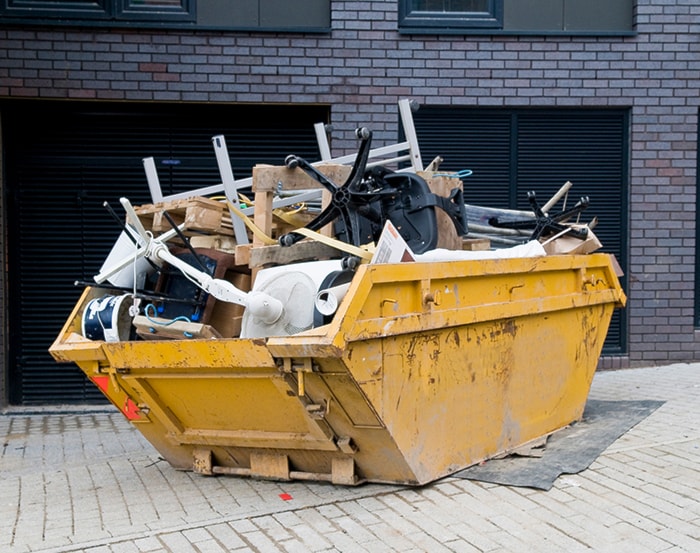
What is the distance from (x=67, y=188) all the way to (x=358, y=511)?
5.21 m

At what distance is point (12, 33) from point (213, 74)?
1.82 m

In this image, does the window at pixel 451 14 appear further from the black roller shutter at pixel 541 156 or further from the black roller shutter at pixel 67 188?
the black roller shutter at pixel 67 188

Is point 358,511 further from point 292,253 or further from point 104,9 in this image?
point 104,9

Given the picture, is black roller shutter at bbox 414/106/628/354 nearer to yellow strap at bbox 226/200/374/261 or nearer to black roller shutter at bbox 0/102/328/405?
black roller shutter at bbox 0/102/328/405

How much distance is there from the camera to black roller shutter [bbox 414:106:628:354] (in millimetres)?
8945

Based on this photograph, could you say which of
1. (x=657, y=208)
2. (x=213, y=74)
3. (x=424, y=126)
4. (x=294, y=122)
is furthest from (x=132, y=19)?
(x=657, y=208)

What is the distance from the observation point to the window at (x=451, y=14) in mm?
8727

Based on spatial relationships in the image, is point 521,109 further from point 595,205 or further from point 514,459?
point 514,459

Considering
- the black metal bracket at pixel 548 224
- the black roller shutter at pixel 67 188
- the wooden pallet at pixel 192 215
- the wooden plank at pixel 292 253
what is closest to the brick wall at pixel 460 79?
the black roller shutter at pixel 67 188

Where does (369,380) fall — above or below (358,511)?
above

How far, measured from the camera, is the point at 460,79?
8.79 meters

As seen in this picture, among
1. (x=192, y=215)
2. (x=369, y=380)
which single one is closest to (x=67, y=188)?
(x=192, y=215)

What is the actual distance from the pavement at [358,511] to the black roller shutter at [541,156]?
11.6 feet

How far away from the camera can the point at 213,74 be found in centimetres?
844
